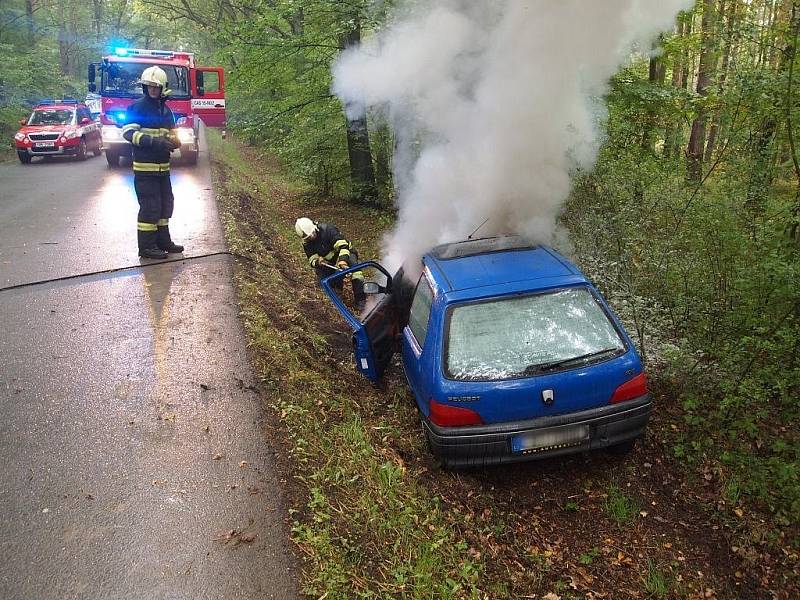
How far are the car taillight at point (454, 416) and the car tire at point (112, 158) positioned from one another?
15.9 metres

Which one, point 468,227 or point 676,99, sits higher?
point 676,99

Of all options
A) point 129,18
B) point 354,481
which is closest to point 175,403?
point 354,481

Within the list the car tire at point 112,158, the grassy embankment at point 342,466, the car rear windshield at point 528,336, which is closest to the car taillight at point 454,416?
the car rear windshield at point 528,336

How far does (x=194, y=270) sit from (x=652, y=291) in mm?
5569

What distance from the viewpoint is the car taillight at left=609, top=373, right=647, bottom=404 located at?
402cm

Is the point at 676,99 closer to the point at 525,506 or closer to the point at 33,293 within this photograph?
the point at 525,506

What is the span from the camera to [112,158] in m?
16.9

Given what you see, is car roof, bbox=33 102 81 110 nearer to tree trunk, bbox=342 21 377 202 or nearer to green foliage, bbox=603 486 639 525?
tree trunk, bbox=342 21 377 202

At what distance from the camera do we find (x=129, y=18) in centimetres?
4350

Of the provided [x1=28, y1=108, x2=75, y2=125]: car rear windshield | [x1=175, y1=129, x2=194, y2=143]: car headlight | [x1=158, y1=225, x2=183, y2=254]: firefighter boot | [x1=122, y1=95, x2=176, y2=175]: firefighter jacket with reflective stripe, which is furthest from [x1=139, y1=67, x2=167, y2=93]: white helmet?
[x1=28, y1=108, x2=75, y2=125]: car rear windshield

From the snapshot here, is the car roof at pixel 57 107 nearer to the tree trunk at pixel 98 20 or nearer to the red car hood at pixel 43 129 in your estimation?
the red car hood at pixel 43 129

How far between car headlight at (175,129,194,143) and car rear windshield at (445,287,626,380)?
13.1m

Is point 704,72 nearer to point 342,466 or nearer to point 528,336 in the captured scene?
point 528,336

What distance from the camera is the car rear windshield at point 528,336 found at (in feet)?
13.1
